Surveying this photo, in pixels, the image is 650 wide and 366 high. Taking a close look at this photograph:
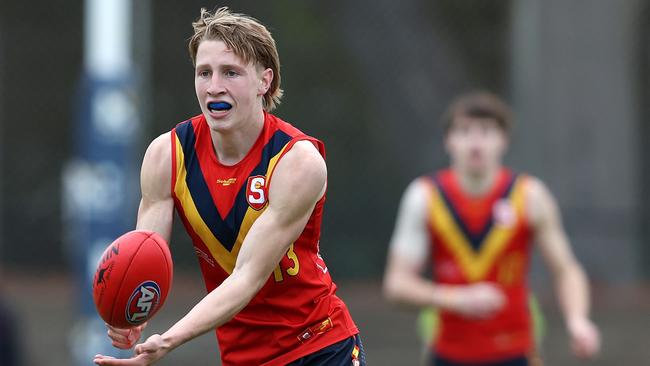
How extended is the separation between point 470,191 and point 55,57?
5717 mm

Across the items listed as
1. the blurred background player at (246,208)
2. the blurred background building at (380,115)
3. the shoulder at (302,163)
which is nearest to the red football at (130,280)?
the blurred background player at (246,208)

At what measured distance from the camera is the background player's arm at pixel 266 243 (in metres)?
4.01

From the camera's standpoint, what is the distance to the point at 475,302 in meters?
6.73

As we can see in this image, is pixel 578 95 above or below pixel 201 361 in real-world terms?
above

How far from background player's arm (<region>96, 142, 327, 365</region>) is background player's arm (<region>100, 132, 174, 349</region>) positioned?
0.38 metres

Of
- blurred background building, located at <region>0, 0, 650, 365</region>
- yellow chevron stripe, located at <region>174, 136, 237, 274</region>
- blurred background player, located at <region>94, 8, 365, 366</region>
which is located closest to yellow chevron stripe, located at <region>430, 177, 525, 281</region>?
blurred background player, located at <region>94, 8, 365, 366</region>

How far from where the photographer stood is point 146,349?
3889 mm

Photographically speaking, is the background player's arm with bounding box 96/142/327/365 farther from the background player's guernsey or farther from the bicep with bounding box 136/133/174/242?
the background player's guernsey

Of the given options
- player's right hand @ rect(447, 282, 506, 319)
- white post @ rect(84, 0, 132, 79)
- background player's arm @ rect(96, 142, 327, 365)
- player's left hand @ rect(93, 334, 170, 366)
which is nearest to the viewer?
player's left hand @ rect(93, 334, 170, 366)

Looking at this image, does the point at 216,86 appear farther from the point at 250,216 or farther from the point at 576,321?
the point at 576,321

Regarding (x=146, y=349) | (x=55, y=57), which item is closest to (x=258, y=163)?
(x=146, y=349)

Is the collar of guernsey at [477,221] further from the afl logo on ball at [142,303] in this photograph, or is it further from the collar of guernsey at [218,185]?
the afl logo on ball at [142,303]

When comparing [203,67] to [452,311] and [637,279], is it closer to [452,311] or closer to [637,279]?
[452,311]

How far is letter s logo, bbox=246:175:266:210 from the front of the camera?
4.29 m
